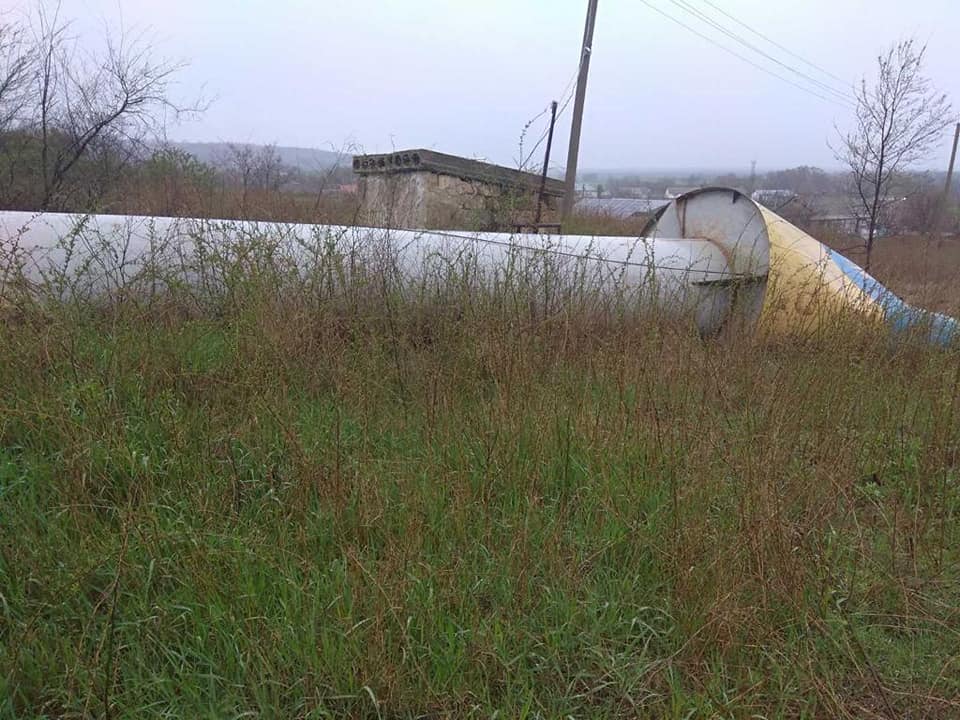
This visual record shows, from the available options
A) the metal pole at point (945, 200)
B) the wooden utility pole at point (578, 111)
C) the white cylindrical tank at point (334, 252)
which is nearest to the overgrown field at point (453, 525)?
the white cylindrical tank at point (334, 252)

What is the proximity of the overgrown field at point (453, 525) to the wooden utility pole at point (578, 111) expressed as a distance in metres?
9.08

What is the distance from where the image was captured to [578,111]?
40.1ft

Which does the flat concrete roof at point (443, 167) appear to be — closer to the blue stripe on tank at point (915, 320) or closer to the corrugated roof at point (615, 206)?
Answer: the corrugated roof at point (615, 206)

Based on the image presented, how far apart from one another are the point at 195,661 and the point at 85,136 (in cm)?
890

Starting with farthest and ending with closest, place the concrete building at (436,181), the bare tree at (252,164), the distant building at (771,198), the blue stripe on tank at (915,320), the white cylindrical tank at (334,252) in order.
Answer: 1. the distant building at (771,198)
2. the concrete building at (436,181)
3. the bare tree at (252,164)
4. the blue stripe on tank at (915,320)
5. the white cylindrical tank at (334,252)

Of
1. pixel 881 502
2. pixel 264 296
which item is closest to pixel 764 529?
pixel 881 502

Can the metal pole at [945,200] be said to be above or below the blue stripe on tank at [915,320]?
above

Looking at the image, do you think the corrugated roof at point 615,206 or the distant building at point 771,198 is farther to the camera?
the corrugated roof at point 615,206

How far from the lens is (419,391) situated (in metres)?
3.12

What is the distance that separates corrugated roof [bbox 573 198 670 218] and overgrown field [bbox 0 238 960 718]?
37.7ft

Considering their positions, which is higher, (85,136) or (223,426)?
(85,136)

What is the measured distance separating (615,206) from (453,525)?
58.2 feet

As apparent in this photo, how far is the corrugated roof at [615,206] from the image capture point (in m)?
15.1

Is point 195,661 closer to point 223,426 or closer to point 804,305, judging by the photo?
point 223,426
